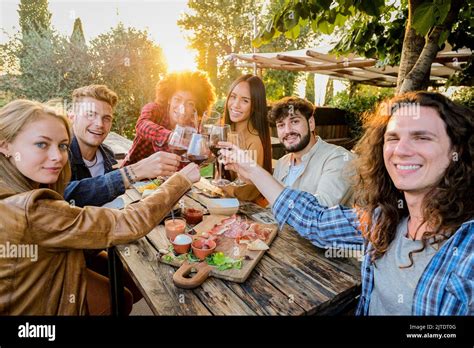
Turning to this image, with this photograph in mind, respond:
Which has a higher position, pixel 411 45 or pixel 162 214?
pixel 411 45

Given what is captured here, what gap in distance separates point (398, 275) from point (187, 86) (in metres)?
3.04

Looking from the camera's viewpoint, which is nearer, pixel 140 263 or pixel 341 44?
pixel 140 263

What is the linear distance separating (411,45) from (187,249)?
231 cm

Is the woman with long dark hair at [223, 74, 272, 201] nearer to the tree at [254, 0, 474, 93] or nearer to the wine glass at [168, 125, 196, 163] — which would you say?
the tree at [254, 0, 474, 93]

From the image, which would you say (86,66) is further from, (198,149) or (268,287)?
(268,287)

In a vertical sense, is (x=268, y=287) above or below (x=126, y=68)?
below

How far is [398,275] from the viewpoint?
4.35 ft

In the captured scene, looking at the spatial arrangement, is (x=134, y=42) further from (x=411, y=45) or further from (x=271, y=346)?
(x=271, y=346)

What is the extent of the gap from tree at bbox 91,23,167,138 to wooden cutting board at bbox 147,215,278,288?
759 centimetres

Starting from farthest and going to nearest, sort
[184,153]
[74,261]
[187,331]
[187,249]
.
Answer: [184,153] < [187,249] < [74,261] < [187,331]

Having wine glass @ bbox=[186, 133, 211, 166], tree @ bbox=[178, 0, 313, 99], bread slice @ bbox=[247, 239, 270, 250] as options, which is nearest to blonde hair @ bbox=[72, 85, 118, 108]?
wine glass @ bbox=[186, 133, 211, 166]

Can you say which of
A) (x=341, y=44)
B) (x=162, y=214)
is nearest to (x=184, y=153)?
(x=162, y=214)

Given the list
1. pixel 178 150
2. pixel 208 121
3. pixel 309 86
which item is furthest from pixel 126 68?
pixel 309 86

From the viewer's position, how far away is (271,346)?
124cm
